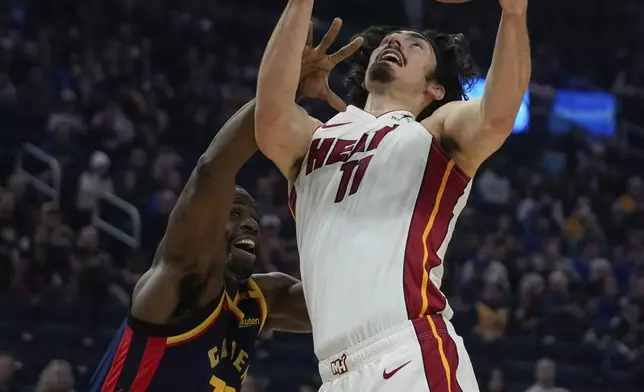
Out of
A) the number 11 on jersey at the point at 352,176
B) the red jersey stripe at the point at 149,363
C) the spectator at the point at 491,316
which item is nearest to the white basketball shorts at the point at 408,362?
the number 11 on jersey at the point at 352,176

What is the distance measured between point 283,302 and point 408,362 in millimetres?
1829

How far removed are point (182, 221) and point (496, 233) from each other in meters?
8.57

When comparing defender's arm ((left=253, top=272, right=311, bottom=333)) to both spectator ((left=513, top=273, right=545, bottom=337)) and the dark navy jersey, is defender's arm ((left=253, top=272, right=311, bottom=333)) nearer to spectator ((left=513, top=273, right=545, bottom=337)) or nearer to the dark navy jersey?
the dark navy jersey

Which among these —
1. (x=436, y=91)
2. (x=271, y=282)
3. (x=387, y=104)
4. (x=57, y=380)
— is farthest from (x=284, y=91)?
(x=57, y=380)

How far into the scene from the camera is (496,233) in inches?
489

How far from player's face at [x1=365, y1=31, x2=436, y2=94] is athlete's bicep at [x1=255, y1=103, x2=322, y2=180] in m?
0.28

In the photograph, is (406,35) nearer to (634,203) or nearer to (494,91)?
(494,91)

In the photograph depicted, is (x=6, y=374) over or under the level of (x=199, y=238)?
under

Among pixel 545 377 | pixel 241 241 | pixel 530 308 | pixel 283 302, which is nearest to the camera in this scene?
pixel 241 241

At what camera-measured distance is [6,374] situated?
8328 mm

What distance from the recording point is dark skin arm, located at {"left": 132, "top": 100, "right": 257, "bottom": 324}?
13.7 feet

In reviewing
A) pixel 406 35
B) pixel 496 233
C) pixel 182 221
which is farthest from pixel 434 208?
pixel 496 233

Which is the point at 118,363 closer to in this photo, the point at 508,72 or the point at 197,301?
the point at 197,301

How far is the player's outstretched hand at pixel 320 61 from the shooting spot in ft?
11.7
